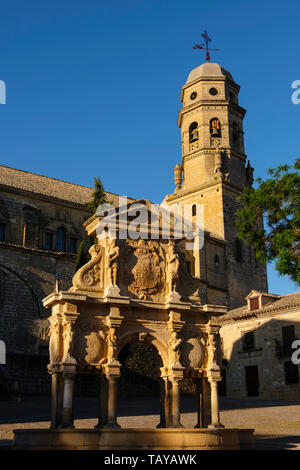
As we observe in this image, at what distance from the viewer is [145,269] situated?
15797 millimetres

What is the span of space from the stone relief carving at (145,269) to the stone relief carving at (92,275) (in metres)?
0.84

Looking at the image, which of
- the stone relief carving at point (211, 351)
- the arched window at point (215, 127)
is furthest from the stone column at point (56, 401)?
the arched window at point (215, 127)

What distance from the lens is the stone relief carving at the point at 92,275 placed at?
15.0 m

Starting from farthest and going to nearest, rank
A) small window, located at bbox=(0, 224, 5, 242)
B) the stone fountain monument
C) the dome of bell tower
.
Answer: the dome of bell tower → small window, located at bbox=(0, 224, 5, 242) → the stone fountain monument

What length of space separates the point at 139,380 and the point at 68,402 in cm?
2013

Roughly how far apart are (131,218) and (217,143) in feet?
112

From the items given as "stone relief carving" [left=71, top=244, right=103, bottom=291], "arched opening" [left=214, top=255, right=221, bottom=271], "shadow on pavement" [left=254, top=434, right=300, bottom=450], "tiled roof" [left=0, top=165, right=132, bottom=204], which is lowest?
"shadow on pavement" [left=254, top=434, right=300, bottom=450]

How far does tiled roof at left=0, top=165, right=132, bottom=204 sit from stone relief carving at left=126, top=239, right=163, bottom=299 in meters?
28.6

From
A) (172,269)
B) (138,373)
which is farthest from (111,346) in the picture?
(138,373)

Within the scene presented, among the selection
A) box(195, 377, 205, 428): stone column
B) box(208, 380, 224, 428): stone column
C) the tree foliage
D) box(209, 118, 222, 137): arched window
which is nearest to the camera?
box(208, 380, 224, 428): stone column

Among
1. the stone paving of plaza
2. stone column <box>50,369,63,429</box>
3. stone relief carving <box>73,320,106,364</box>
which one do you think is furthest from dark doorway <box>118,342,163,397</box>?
stone column <box>50,369,63,429</box>

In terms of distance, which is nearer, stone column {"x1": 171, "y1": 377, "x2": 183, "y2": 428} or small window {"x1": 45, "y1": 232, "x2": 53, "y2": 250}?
stone column {"x1": 171, "y1": 377, "x2": 183, "y2": 428}

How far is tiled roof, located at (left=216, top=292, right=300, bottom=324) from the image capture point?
3472 cm

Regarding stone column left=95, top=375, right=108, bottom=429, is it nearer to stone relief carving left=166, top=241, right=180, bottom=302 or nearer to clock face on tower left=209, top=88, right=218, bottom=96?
stone relief carving left=166, top=241, right=180, bottom=302
